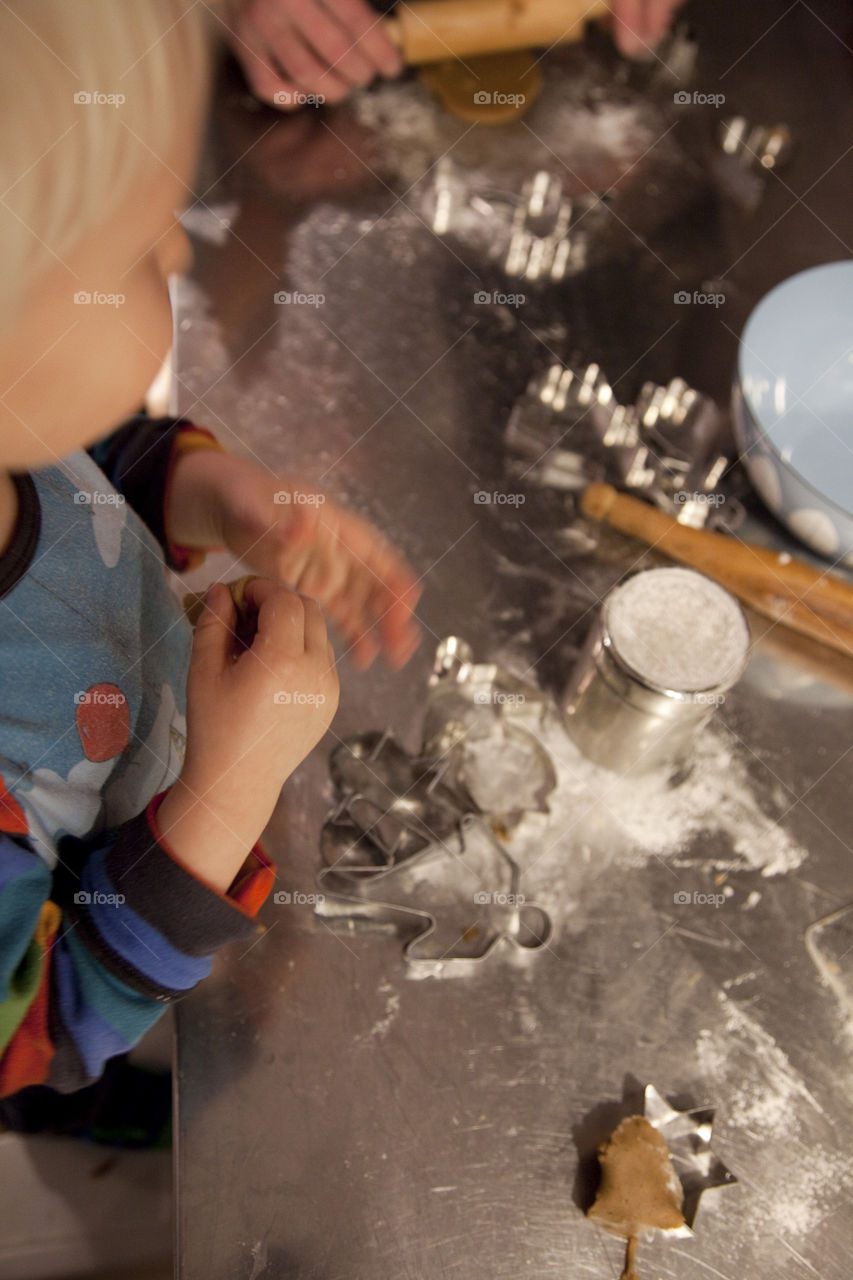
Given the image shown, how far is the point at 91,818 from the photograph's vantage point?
1.61ft

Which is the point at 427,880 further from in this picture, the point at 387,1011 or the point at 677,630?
the point at 677,630

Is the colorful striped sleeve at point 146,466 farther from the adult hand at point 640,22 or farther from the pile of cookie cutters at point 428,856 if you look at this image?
the adult hand at point 640,22

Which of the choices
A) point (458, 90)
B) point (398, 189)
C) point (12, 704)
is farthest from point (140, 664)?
point (458, 90)

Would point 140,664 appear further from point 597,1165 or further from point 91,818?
point 597,1165

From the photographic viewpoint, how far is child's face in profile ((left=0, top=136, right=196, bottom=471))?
292mm

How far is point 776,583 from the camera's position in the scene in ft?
2.03

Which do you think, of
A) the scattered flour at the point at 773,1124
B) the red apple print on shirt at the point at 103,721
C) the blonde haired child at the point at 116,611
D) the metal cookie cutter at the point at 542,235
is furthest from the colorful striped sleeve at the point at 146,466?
the scattered flour at the point at 773,1124

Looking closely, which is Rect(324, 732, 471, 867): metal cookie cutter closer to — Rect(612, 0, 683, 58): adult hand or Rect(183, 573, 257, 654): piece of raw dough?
Rect(183, 573, 257, 654): piece of raw dough

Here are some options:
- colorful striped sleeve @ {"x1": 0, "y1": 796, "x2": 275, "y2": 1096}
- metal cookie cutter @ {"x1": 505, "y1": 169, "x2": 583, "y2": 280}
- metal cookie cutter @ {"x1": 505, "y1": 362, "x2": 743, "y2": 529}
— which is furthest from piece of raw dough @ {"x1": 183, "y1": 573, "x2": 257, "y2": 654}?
metal cookie cutter @ {"x1": 505, "y1": 169, "x2": 583, "y2": 280}

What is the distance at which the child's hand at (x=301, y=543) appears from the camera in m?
0.56

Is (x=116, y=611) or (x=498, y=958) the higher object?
(x=116, y=611)

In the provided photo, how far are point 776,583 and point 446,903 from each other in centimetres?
33

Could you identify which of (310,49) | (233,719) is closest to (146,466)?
(233,719)

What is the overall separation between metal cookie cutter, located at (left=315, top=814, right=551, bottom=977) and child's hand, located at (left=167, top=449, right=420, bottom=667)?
0.46ft
